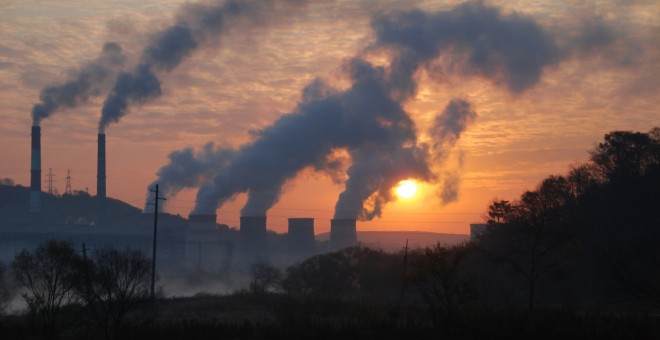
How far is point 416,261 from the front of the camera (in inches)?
756

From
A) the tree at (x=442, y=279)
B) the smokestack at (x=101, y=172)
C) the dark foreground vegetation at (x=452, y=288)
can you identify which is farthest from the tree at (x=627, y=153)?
the smokestack at (x=101, y=172)

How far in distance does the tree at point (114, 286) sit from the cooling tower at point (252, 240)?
6044 cm

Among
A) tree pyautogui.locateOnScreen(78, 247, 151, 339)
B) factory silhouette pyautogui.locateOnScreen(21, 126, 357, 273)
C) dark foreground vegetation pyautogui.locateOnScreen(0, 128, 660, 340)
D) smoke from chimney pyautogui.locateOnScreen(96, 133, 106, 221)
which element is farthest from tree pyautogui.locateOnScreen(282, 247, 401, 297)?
smoke from chimney pyautogui.locateOnScreen(96, 133, 106, 221)

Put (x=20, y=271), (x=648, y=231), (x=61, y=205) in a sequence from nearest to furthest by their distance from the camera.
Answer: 1. (x=20, y=271)
2. (x=648, y=231)
3. (x=61, y=205)

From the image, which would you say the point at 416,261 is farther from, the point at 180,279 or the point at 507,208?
Answer: the point at 180,279

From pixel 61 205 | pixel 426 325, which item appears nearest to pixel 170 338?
pixel 426 325

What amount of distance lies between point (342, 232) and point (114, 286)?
196 ft

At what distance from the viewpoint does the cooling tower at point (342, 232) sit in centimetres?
7644

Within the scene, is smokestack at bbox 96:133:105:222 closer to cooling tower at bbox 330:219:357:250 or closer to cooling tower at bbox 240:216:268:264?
cooling tower at bbox 240:216:268:264

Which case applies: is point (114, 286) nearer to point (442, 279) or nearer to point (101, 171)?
point (442, 279)

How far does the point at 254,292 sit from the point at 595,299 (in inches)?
636

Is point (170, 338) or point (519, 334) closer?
point (519, 334)

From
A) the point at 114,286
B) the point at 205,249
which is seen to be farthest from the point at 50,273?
the point at 205,249

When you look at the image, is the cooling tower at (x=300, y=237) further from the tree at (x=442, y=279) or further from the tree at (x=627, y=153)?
the tree at (x=442, y=279)
